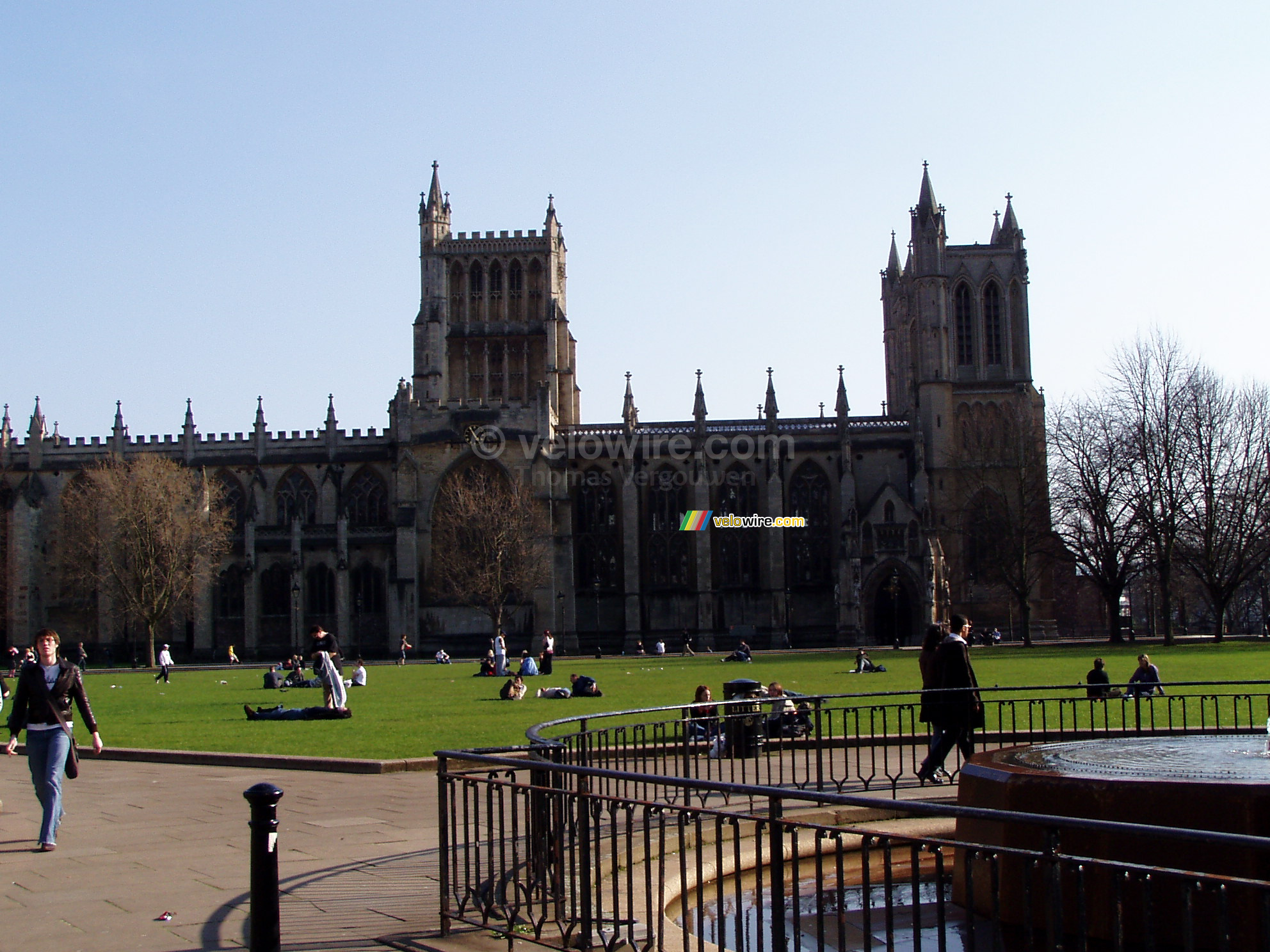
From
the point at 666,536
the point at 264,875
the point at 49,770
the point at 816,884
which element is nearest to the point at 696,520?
the point at 666,536

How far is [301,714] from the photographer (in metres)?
24.7

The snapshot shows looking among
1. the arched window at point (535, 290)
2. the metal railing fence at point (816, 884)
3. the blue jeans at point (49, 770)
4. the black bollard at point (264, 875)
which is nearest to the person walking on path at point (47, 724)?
the blue jeans at point (49, 770)

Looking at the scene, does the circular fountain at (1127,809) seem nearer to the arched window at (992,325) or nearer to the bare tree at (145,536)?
the bare tree at (145,536)

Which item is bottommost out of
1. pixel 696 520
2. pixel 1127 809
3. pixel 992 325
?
pixel 1127 809

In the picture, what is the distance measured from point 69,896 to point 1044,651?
4535 centimetres

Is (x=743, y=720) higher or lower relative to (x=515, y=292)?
lower

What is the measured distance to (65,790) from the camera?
1479 cm

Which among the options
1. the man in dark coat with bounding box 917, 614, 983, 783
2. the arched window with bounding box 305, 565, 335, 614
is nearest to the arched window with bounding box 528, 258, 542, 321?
the arched window with bounding box 305, 565, 335, 614

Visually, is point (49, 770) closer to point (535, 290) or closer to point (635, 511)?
point (635, 511)

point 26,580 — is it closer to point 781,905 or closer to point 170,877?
point 170,877

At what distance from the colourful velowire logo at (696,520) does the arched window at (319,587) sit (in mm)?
18964

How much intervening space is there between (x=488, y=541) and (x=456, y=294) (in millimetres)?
25429

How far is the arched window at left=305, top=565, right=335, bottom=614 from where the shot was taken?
69.8 meters

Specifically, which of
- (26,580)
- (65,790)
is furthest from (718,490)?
(65,790)
